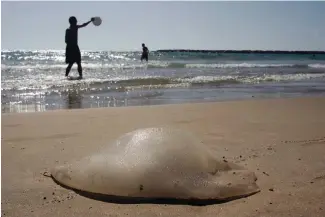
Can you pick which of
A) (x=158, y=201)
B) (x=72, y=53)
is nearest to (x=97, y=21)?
(x=72, y=53)

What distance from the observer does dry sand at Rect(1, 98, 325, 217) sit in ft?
7.45

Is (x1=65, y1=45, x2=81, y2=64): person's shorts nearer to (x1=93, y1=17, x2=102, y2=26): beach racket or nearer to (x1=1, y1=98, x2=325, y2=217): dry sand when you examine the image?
(x1=93, y1=17, x2=102, y2=26): beach racket

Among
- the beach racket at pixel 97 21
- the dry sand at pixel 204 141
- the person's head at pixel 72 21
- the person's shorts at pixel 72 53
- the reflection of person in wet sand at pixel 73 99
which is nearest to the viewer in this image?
the dry sand at pixel 204 141

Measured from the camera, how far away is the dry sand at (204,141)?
7.45 ft

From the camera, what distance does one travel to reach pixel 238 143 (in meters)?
3.72

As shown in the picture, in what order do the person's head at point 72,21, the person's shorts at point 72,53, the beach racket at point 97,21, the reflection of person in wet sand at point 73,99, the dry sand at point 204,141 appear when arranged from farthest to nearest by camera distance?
the person's shorts at point 72,53, the person's head at point 72,21, the beach racket at point 97,21, the reflection of person in wet sand at point 73,99, the dry sand at point 204,141

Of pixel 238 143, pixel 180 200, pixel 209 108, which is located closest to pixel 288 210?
pixel 180 200

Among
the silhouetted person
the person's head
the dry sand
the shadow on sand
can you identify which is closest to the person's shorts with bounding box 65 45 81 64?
the silhouetted person

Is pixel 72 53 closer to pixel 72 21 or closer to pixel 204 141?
pixel 72 21

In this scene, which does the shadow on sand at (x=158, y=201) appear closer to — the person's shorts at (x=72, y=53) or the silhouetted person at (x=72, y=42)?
the silhouetted person at (x=72, y=42)

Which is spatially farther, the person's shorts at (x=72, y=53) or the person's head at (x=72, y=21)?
the person's shorts at (x=72, y=53)

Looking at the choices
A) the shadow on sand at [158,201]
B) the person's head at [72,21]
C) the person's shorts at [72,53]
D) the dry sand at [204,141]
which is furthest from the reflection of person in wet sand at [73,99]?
the shadow on sand at [158,201]

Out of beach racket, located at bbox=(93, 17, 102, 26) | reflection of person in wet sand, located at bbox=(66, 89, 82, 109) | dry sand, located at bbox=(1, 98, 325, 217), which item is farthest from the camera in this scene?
beach racket, located at bbox=(93, 17, 102, 26)

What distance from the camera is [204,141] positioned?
377 cm
